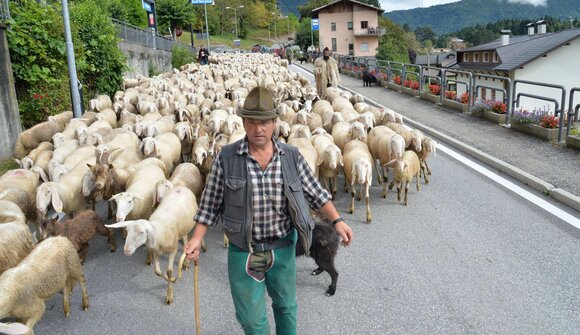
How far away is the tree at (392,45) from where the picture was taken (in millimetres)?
80988

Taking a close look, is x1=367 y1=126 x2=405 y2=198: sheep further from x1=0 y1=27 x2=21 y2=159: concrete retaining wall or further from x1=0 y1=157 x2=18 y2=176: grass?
x1=0 y1=27 x2=21 y2=159: concrete retaining wall

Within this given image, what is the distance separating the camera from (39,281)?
4625 millimetres

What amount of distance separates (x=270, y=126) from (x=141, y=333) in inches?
95.0

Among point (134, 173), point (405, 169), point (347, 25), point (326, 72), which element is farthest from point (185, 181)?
point (347, 25)

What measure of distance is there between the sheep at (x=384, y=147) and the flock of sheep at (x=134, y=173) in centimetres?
2

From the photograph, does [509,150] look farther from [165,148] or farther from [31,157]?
[31,157]

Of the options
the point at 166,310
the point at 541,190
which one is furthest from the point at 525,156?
the point at 166,310

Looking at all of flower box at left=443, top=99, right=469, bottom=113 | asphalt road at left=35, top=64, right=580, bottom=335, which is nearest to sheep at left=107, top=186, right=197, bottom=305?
asphalt road at left=35, top=64, right=580, bottom=335

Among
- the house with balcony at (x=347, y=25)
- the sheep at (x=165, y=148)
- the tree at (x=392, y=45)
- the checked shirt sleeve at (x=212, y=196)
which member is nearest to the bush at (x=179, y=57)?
the sheep at (x=165, y=148)

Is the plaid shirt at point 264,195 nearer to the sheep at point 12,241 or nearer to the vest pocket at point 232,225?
the vest pocket at point 232,225

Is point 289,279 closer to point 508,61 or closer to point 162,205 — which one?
point 162,205

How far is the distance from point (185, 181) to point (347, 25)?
80.6m

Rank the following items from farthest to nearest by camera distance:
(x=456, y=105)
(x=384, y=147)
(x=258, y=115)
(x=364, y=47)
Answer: (x=364, y=47) → (x=456, y=105) → (x=384, y=147) → (x=258, y=115)

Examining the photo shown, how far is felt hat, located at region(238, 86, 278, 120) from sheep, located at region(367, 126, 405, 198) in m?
4.94
